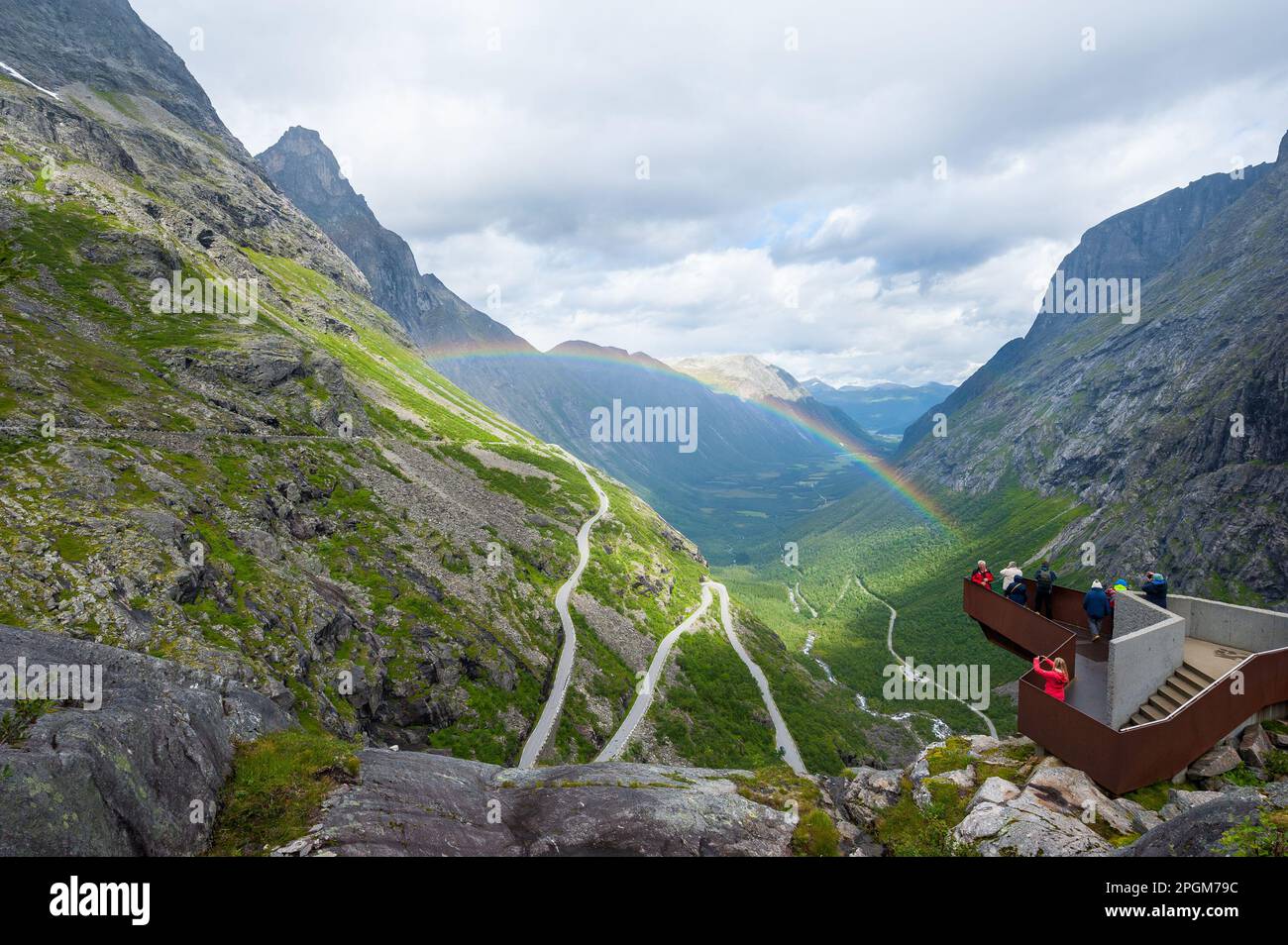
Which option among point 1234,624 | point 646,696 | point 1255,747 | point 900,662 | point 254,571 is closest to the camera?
point 1255,747

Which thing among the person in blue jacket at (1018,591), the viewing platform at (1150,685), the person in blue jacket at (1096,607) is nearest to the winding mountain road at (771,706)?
the person in blue jacket at (1018,591)

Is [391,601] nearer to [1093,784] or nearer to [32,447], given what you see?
[32,447]

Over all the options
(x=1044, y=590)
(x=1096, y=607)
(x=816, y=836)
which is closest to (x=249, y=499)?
(x=816, y=836)

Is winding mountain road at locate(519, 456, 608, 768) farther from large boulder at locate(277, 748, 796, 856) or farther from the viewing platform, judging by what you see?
the viewing platform

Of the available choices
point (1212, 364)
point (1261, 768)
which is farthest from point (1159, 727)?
point (1212, 364)

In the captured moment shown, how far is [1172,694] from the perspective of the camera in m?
18.3

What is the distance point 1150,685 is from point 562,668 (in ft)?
182

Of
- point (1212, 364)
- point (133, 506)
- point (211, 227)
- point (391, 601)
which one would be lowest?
point (391, 601)

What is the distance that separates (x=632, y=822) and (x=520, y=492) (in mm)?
98338

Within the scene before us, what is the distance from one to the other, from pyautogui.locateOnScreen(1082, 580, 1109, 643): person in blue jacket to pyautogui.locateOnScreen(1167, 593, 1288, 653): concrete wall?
2.13 meters

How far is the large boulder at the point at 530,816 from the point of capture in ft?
44.6

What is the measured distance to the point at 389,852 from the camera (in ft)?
41.2

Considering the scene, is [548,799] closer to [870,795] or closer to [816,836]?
[816,836]

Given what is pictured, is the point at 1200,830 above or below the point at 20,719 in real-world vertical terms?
below
